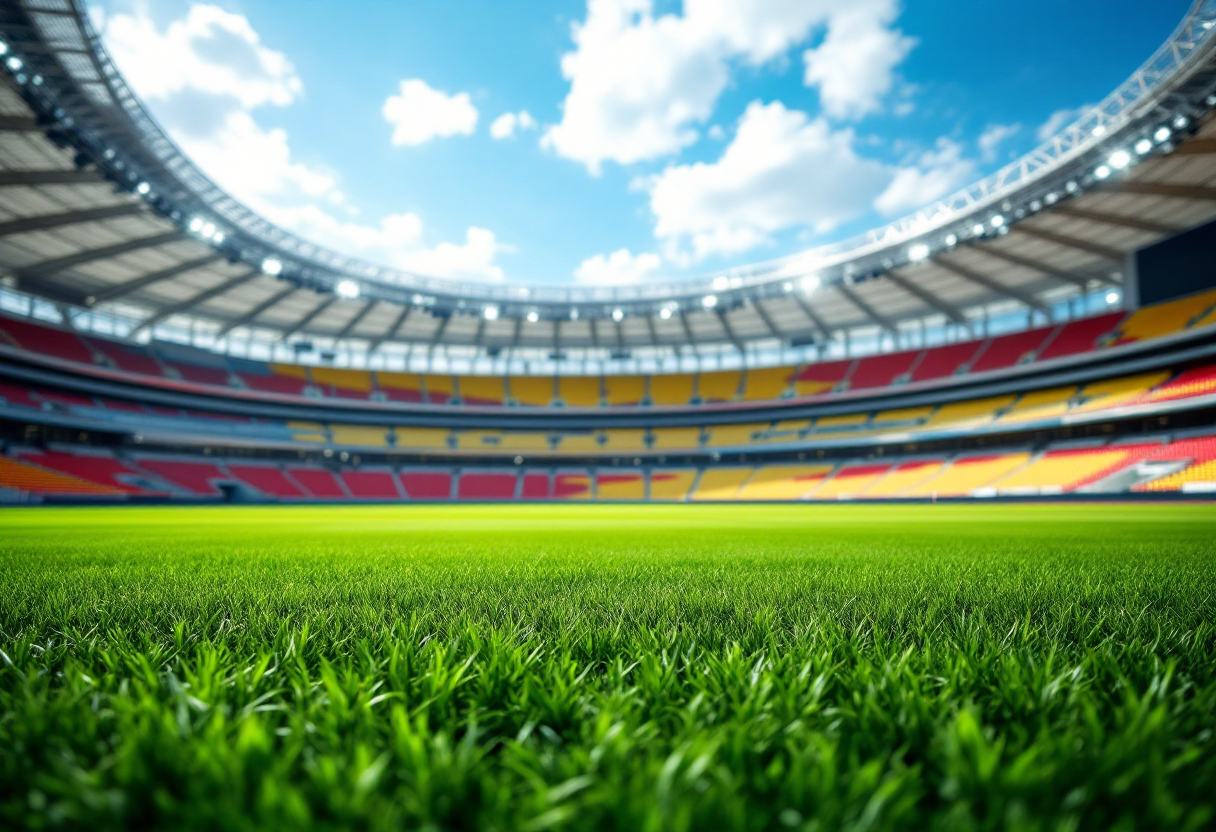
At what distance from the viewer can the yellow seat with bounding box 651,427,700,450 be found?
161 feet

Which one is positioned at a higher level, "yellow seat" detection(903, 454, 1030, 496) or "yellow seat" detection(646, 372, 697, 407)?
"yellow seat" detection(646, 372, 697, 407)

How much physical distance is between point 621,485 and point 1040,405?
96.0 ft

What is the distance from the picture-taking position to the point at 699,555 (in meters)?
5.80

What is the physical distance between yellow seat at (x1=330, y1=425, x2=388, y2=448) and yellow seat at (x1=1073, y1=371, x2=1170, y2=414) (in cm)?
4879

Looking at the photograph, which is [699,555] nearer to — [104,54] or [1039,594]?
[1039,594]

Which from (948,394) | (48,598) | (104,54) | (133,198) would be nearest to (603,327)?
(948,394)

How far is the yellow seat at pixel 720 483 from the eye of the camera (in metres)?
41.3

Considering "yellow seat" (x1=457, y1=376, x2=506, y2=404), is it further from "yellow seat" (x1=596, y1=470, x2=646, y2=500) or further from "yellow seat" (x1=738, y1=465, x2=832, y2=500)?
"yellow seat" (x1=738, y1=465, x2=832, y2=500)

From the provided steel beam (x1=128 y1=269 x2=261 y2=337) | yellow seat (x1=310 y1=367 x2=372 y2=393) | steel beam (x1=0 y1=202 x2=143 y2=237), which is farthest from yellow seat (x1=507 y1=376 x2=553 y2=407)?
steel beam (x1=0 y1=202 x2=143 y2=237)

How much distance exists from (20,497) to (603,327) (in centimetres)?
3583

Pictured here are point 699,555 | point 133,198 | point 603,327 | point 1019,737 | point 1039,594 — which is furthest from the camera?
point 603,327

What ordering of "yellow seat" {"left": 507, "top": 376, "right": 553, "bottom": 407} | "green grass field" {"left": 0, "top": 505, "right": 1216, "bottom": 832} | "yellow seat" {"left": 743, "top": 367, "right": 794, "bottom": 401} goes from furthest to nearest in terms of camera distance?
"yellow seat" {"left": 507, "top": 376, "right": 553, "bottom": 407}
"yellow seat" {"left": 743, "top": 367, "right": 794, "bottom": 401}
"green grass field" {"left": 0, "top": 505, "right": 1216, "bottom": 832}

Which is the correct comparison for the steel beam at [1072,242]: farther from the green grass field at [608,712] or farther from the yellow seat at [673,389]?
the green grass field at [608,712]

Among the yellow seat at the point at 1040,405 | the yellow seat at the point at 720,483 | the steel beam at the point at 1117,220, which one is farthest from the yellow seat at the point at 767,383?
the steel beam at the point at 1117,220
